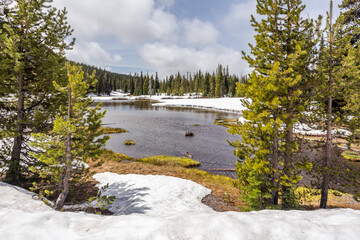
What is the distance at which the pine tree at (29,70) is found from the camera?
330 inches

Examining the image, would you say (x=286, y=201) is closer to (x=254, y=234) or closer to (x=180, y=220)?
(x=254, y=234)

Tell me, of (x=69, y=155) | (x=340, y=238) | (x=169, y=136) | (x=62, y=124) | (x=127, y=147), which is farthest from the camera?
(x=169, y=136)

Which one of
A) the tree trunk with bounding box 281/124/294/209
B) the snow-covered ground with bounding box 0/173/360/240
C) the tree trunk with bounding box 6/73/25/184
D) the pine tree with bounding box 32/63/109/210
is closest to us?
the snow-covered ground with bounding box 0/173/360/240

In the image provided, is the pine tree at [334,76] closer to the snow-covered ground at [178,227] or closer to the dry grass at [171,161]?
the snow-covered ground at [178,227]

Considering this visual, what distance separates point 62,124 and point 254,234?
6.71 meters

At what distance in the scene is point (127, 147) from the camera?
2209 cm

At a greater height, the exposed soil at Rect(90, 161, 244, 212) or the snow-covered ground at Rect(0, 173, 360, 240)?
the snow-covered ground at Rect(0, 173, 360, 240)

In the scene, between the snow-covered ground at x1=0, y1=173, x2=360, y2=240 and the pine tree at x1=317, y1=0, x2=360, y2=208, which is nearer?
the snow-covered ground at x1=0, y1=173, x2=360, y2=240

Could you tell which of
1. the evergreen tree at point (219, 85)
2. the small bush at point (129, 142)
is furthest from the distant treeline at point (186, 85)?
the small bush at point (129, 142)

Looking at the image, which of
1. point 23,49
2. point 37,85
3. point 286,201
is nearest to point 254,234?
point 286,201

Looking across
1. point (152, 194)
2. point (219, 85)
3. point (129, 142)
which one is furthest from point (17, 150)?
point (219, 85)

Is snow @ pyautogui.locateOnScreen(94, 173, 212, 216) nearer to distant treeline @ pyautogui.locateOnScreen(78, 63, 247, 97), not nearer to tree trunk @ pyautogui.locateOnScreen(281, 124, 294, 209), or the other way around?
tree trunk @ pyautogui.locateOnScreen(281, 124, 294, 209)

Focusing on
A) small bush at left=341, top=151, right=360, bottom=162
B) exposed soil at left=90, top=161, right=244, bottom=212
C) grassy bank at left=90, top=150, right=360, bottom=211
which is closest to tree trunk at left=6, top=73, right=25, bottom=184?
grassy bank at left=90, top=150, right=360, bottom=211

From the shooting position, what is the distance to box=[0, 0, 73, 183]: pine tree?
330 inches
